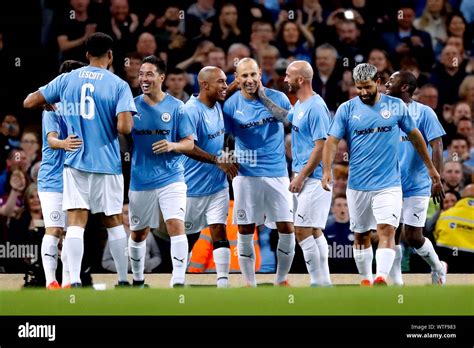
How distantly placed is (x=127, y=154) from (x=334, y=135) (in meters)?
3.16

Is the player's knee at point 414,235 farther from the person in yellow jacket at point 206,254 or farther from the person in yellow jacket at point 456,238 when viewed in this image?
the person in yellow jacket at point 206,254

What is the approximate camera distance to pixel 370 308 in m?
8.41

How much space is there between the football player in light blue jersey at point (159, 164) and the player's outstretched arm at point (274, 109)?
736 millimetres

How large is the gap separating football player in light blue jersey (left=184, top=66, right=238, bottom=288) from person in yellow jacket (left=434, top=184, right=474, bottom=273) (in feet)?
9.89

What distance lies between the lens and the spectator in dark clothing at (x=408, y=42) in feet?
41.6

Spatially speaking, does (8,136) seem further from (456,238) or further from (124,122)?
(456,238)

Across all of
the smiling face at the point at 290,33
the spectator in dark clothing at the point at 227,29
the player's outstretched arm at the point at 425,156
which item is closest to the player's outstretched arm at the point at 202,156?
the player's outstretched arm at the point at 425,156

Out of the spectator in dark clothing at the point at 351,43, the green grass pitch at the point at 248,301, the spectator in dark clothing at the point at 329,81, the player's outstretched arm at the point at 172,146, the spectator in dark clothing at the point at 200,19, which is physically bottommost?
the green grass pitch at the point at 248,301

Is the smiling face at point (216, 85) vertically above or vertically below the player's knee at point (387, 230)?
above

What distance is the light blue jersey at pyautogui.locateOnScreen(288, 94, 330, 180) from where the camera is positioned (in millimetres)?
9398

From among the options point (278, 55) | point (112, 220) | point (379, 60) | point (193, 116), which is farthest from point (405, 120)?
point (278, 55)

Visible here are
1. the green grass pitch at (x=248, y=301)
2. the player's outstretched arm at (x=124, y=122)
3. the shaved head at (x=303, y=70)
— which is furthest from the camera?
the shaved head at (x=303, y=70)

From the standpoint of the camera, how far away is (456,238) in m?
11.6

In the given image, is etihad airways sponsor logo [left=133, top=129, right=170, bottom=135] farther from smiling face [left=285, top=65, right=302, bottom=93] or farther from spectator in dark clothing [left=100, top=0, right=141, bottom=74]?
spectator in dark clothing [left=100, top=0, right=141, bottom=74]
